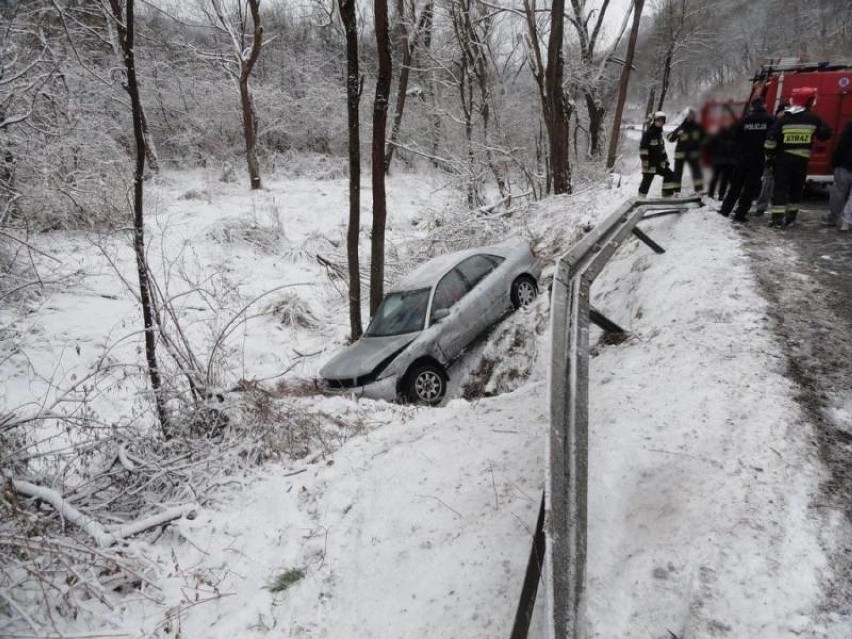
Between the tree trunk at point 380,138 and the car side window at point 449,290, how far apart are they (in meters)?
1.69

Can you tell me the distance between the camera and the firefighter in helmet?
4953 millimetres

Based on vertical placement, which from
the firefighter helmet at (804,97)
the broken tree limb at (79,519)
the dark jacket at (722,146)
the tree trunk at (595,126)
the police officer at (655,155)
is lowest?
the broken tree limb at (79,519)

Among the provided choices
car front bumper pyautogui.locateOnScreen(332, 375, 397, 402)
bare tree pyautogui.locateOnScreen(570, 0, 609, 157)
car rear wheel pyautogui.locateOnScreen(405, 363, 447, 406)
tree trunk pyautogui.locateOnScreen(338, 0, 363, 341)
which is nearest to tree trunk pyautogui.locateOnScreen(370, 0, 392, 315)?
tree trunk pyautogui.locateOnScreen(338, 0, 363, 341)

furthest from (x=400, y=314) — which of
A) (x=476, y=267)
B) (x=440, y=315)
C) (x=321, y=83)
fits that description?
(x=321, y=83)

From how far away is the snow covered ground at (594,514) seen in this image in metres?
2.09

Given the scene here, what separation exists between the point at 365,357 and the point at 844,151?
6.30 metres

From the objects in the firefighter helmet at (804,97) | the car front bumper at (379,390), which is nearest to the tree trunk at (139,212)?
the car front bumper at (379,390)

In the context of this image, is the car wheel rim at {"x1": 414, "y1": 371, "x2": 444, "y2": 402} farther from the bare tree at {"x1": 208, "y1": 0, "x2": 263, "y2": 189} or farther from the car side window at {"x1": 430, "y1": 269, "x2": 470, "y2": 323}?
Result: the bare tree at {"x1": 208, "y1": 0, "x2": 263, "y2": 189}

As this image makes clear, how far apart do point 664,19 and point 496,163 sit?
1432cm

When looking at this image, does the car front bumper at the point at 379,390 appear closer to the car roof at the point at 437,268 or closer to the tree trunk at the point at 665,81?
the car roof at the point at 437,268

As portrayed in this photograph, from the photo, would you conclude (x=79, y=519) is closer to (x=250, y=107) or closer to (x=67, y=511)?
(x=67, y=511)

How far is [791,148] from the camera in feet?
17.6

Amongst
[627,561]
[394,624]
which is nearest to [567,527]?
[627,561]

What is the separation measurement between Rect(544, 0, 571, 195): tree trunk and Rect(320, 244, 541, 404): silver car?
17.1 ft
